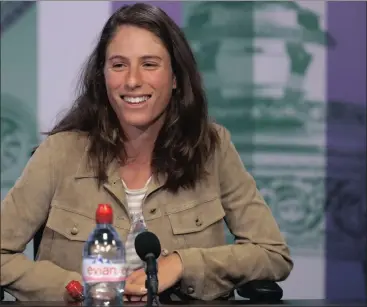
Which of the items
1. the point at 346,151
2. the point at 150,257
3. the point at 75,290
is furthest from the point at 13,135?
the point at 150,257

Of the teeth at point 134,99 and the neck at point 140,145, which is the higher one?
the teeth at point 134,99

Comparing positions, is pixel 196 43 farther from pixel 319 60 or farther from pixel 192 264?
pixel 192 264

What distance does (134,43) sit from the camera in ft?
7.50

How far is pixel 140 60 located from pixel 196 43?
3.61ft

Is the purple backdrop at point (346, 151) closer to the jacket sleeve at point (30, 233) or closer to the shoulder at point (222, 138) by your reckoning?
the shoulder at point (222, 138)

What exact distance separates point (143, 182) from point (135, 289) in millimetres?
440

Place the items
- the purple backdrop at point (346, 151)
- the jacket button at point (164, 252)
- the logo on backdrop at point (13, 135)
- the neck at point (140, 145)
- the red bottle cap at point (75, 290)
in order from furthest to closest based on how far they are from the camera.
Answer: the purple backdrop at point (346, 151)
the logo on backdrop at point (13, 135)
the neck at point (140, 145)
the jacket button at point (164, 252)
the red bottle cap at point (75, 290)

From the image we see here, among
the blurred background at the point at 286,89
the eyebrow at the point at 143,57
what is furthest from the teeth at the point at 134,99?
the blurred background at the point at 286,89

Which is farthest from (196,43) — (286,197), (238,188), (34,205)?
(34,205)

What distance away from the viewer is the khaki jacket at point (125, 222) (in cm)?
221

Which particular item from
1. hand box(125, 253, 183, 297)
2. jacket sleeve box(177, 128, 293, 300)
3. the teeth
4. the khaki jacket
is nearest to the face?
the teeth

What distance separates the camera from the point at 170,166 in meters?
2.37

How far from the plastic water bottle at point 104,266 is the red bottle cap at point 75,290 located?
0.42 feet

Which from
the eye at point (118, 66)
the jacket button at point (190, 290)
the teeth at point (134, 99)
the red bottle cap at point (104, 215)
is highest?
the eye at point (118, 66)
